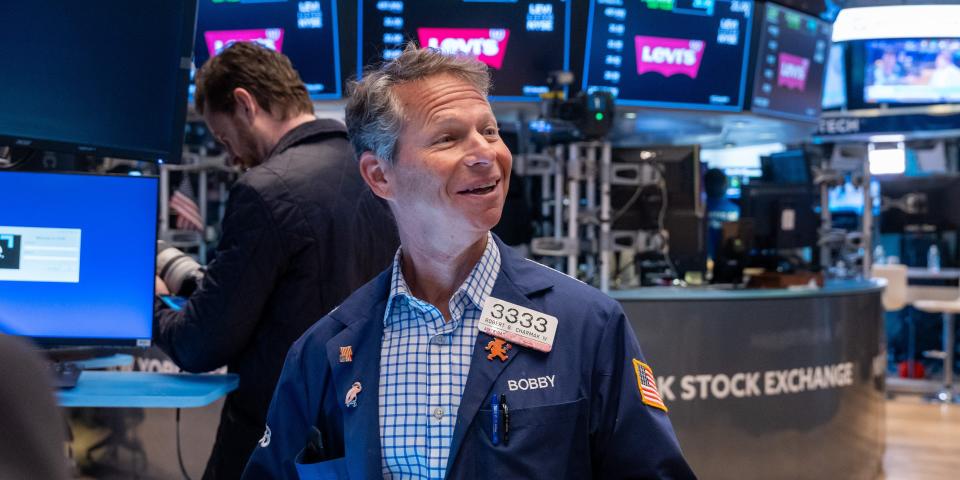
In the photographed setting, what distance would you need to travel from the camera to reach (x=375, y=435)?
1416mm

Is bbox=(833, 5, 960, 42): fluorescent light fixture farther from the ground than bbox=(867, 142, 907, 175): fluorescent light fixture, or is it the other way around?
bbox=(833, 5, 960, 42): fluorescent light fixture

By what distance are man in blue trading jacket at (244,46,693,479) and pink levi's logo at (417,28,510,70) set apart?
12.9 feet

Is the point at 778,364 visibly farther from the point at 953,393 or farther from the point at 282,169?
the point at 953,393

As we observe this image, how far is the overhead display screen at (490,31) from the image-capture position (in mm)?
5449

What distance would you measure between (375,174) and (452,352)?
351mm

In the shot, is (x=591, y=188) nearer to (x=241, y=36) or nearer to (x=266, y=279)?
(x=241, y=36)

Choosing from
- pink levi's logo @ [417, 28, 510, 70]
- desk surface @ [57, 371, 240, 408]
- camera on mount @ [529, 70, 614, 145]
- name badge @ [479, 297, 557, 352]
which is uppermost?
pink levi's logo @ [417, 28, 510, 70]

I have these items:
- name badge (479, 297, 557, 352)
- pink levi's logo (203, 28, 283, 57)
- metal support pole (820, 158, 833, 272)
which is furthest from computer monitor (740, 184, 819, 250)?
name badge (479, 297, 557, 352)

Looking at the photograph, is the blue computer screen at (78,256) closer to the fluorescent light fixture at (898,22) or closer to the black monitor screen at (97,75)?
the black monitor screen at (97,75)

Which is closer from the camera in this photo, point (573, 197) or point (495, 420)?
point (495, 420)

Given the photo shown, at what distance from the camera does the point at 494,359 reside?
1.42m

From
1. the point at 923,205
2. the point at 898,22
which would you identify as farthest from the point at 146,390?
the point at 923,205

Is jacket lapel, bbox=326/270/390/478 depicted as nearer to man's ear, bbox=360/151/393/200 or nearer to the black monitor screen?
man's ear, bbox=360/151/393/200

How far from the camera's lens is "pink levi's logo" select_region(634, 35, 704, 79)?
5.88m
